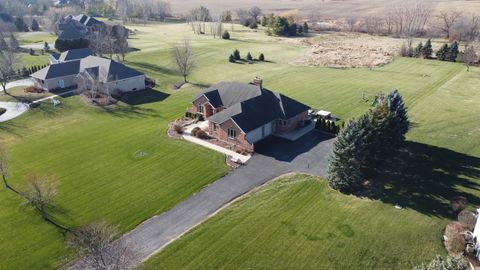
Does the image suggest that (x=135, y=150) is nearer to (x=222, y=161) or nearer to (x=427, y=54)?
(x=222, y=161)

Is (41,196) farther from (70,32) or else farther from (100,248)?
(70,32)

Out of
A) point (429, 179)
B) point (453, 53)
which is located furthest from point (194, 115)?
point (453, 53)

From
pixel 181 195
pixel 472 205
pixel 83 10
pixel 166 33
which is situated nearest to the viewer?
pixel 472 205

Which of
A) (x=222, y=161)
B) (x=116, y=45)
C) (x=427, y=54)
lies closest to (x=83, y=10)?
(x=116, y=45)

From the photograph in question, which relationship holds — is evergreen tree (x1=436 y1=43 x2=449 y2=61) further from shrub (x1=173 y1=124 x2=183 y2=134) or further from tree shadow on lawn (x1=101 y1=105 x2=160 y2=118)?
shrub (x1=173 y1=124 x2=183 y2=134)

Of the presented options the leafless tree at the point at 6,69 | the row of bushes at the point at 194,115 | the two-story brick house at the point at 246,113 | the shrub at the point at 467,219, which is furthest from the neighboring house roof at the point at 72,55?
the shrub at the point at 467,219
